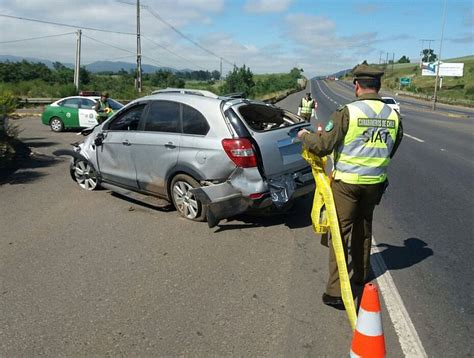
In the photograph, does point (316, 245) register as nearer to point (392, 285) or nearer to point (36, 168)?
point (392, 285)

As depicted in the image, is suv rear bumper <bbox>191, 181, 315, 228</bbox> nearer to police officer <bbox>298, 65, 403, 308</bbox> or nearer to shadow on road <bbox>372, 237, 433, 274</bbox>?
shadow on road <bbox>372, 237, 433, 274</bbox>

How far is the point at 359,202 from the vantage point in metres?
3.73

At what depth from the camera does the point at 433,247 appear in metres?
5.07

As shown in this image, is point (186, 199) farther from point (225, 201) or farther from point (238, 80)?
point (238, 80)

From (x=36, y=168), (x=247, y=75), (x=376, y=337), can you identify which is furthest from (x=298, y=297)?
(x=247, y=75)

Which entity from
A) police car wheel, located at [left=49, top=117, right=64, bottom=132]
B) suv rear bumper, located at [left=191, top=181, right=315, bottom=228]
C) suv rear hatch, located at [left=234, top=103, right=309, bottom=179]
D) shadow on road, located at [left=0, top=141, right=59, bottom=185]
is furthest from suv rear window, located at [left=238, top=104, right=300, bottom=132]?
police car wheel, located at [left=49, top=117, right=64, bottom=132]

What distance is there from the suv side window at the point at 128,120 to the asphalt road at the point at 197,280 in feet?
3.82

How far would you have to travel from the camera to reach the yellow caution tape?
11.3 ft

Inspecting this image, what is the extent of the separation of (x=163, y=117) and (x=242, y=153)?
146cm

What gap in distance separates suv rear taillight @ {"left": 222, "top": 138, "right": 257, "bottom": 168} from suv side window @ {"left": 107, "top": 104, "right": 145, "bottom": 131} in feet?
5.93

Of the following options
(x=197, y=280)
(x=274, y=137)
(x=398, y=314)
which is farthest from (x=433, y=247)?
(x=197, y=280)

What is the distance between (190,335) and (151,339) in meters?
0.29

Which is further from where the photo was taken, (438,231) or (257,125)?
(257,125)

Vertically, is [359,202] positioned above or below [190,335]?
above
